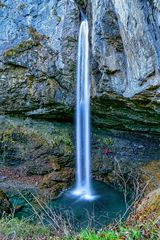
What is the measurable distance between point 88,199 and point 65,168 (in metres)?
1.50

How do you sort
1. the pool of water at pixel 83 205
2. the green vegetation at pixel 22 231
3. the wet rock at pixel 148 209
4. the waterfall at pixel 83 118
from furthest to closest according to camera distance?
the waterfall at pixel 83 118
the pool of water at pixel 83 205
the green vegetation at pixel 22 231
the wet rock at pixel 148 209

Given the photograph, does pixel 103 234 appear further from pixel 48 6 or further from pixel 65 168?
pixel 48 6

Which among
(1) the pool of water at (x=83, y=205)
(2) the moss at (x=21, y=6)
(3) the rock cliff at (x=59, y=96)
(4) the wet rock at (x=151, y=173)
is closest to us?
(1) the pool of water at (x=83, y=205)

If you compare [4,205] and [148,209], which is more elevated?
[148,209]

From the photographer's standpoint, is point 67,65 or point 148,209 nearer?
point 148,209

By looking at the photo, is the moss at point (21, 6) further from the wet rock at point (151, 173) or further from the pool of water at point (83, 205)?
the wet rock at point (151, 173)

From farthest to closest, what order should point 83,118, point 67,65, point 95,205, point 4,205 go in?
1. point 83,118
2. point 67,65
3. point 95,205
4. point 4,205

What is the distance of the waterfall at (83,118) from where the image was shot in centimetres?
852

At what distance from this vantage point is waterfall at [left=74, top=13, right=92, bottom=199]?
8.52m

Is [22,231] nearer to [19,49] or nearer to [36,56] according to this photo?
[36,56]

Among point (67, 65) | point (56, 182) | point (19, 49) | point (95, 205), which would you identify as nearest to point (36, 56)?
point (19, 49)

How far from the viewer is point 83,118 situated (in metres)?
9.30

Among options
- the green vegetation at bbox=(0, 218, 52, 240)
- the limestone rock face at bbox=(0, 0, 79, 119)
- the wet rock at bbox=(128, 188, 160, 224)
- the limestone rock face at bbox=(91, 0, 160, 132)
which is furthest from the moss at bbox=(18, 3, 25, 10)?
the wet rock at bbox=(128, 188, 160, 224)

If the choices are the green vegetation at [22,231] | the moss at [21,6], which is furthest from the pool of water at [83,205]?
the moss at [21,6]
